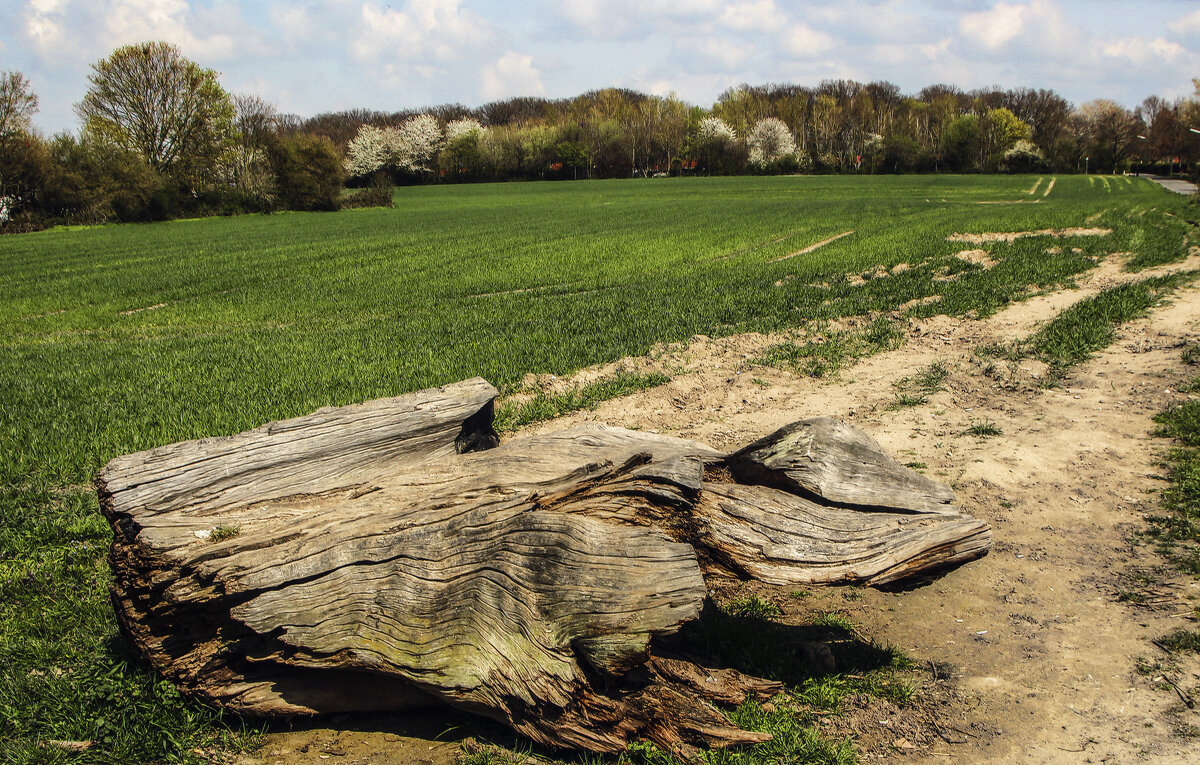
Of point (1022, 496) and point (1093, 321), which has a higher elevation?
point (1093, 321)

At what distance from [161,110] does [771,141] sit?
73.6m

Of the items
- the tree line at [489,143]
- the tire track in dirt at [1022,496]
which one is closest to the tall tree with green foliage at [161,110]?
the tree line at [489,143]

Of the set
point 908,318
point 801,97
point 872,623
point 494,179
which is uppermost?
point 801,97

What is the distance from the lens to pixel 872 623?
439cm

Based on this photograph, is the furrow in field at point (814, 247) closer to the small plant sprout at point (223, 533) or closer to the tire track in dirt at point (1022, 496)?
the tire track in dirt at point (1022, 496)

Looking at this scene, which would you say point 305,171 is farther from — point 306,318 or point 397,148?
point 306,318

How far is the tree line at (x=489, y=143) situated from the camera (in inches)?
1945

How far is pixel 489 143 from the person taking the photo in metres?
99.4

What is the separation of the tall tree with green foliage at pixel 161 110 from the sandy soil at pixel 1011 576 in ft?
194

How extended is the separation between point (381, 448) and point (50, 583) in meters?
2.45

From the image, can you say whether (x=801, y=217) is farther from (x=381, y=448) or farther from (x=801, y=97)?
(x=801, y=97)

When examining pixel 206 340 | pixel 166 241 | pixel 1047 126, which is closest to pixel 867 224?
pixel 206 340

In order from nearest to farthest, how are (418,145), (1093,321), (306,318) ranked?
1. (1093,321)
2. (306,318)
3. (418,145)

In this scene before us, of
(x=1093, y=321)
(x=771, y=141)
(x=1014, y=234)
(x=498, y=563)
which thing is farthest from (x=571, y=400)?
(x=771, y=141)
